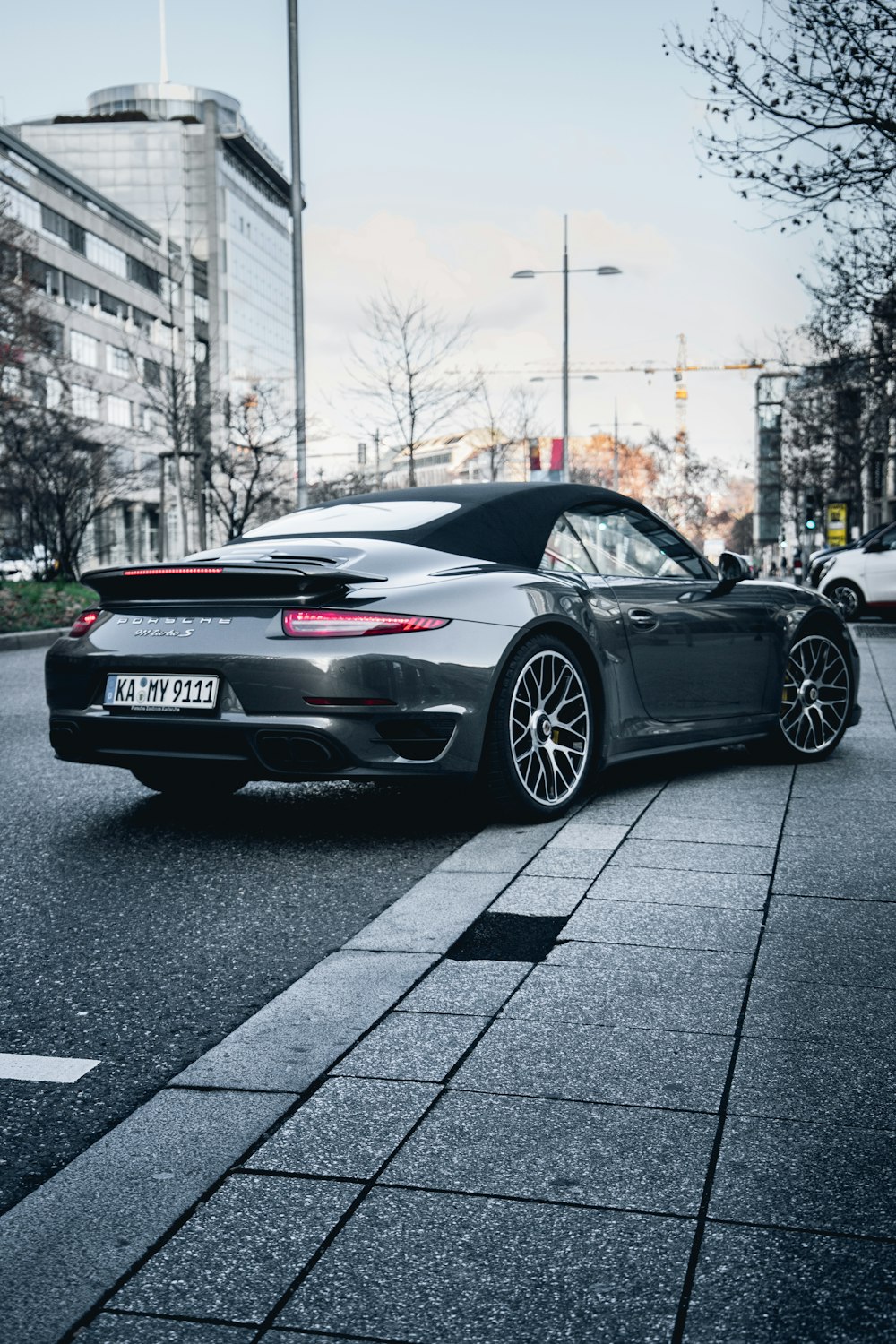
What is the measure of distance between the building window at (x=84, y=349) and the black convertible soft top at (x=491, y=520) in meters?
66.2

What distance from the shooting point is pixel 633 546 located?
6520 mm

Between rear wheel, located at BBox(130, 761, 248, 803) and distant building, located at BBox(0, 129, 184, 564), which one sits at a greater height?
distant building, located at BBox(0, 129, 184, 564)

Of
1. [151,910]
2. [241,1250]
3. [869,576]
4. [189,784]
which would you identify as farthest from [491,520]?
[869,576]

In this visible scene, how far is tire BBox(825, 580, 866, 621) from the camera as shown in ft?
74.7

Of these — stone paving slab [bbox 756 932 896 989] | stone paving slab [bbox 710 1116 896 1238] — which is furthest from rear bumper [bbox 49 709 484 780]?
stone paving slab [bbox 710 1116 896 1238]

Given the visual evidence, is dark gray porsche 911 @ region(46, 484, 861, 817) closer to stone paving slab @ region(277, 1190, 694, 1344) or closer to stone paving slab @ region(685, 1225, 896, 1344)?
stone paving slab @ region(277, 1190, 694, 1344)

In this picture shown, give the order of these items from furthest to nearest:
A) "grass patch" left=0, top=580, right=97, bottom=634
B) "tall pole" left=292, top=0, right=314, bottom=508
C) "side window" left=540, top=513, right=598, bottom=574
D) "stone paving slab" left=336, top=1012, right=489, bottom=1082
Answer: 1. "tall pole" left=292, top=0, right=314, bottom=508
2. "grass patch" left=0, top=580, right=97, bottom=634
3. "side window" left=540, top=513, right=598, bottom=574
4. "stone paving slab" left=336, top=1012, right=489, bottom=1082

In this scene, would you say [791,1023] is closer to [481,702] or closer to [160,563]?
[481,702]

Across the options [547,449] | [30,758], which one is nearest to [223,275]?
[547,449]

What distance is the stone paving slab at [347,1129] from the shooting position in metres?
2.48

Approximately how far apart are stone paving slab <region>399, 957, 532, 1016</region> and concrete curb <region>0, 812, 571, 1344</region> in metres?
0.05

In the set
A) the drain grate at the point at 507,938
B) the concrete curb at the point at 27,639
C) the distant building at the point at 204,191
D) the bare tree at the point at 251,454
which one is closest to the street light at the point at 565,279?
the bare tree at the point at 251,454

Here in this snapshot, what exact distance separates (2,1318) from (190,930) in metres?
2.17

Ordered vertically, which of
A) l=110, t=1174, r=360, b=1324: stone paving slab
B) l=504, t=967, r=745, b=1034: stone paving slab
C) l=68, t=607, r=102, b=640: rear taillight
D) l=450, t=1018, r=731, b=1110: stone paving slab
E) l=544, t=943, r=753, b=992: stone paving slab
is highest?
l=68, t=607, r=102, b=640: rear taillight
